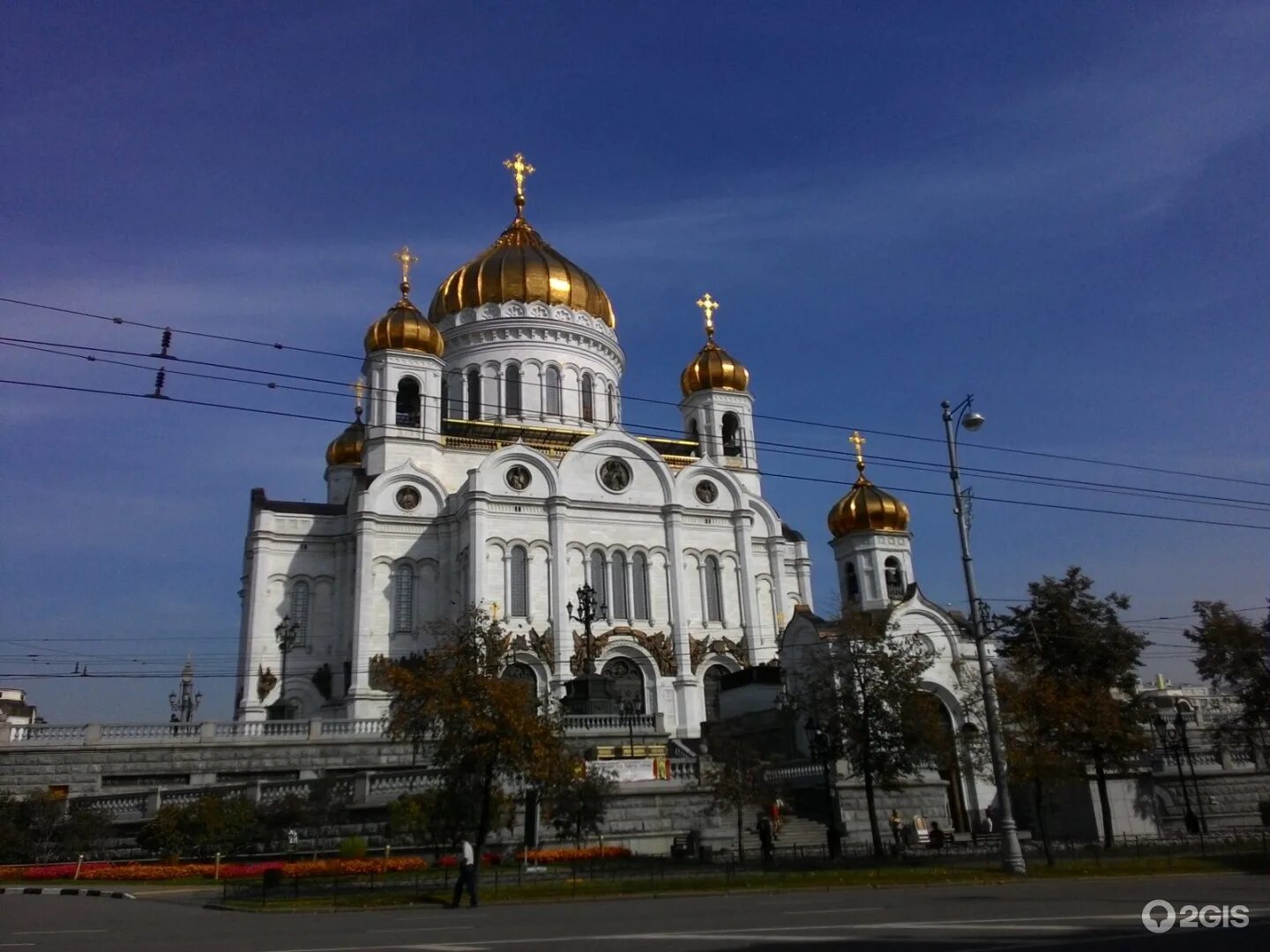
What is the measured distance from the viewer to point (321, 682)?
40.1 metres

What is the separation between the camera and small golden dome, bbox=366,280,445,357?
44531mm

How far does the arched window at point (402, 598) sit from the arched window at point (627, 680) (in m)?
8.10

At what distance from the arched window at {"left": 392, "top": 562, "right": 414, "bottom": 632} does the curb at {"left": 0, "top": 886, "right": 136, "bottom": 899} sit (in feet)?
68.8

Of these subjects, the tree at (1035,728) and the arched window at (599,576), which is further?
the arched window at (599,576)

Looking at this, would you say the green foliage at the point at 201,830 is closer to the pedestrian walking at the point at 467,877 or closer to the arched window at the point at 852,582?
the pedestrian walking at the point at 467,877

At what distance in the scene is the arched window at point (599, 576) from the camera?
42500 mm

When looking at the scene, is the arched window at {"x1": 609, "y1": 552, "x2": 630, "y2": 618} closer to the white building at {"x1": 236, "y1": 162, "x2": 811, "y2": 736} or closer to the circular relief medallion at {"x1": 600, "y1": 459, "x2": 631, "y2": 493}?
the white building at {"x1": 236, "y1": 162, "x2": 811, "y2": 736}

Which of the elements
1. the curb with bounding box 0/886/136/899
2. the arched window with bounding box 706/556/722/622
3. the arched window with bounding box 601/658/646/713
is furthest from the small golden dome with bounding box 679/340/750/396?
the curb with bounding box 0/886/136/899

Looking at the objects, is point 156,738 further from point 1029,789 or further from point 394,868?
point 1029,789

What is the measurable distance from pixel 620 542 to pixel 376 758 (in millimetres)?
15550

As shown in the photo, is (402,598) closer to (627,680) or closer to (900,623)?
(627,680)

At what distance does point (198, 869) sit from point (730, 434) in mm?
35018

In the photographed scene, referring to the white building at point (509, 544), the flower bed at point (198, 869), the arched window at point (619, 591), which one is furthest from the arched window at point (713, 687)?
the flower bed at point (198, 869)

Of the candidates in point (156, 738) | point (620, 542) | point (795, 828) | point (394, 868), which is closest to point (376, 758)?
point (156, 738)
